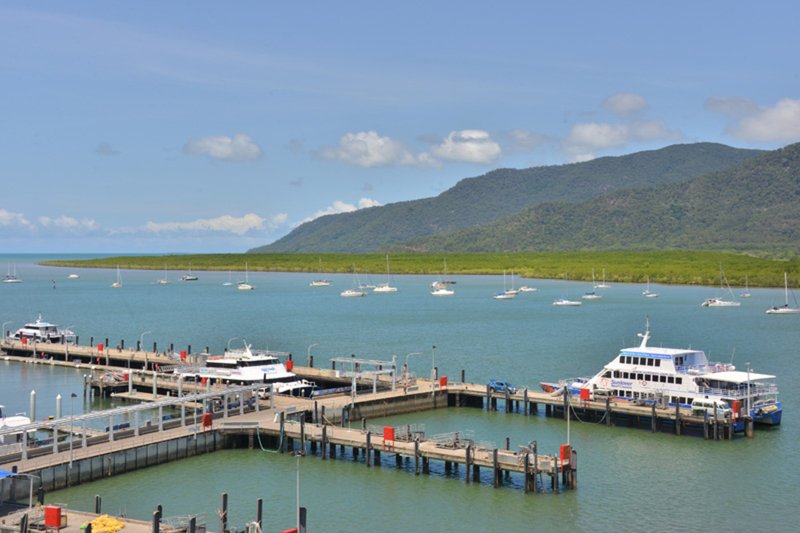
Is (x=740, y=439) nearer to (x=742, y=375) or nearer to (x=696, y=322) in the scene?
(x=742, y=375)

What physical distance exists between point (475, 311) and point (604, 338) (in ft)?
153

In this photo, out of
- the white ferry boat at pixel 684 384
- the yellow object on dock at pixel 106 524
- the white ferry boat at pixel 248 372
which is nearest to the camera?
the yellow object on dock at pixel 106 524

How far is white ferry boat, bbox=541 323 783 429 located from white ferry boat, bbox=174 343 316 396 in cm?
1830

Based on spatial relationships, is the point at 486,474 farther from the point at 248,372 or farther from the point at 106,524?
the point at 248,372

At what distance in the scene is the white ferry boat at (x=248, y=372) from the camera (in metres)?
66.4

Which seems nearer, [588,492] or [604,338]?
[588,492]

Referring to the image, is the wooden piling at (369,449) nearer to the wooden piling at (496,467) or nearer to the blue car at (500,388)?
the wooden piling at (496,467)

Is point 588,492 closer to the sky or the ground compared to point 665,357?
closer to the ground

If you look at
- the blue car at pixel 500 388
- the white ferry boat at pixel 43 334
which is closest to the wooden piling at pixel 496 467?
the blue car at pixel 500 388

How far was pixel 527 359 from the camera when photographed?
90625mm

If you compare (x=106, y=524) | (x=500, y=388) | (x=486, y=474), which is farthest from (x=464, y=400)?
(x=106, y=524)

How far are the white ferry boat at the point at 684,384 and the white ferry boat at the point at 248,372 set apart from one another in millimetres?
18301

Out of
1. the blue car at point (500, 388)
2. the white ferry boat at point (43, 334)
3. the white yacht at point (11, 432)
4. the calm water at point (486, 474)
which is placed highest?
the white ferry boat at point (43, 334)

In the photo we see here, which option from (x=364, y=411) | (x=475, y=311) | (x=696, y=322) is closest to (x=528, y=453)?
(x=364, y=411)
